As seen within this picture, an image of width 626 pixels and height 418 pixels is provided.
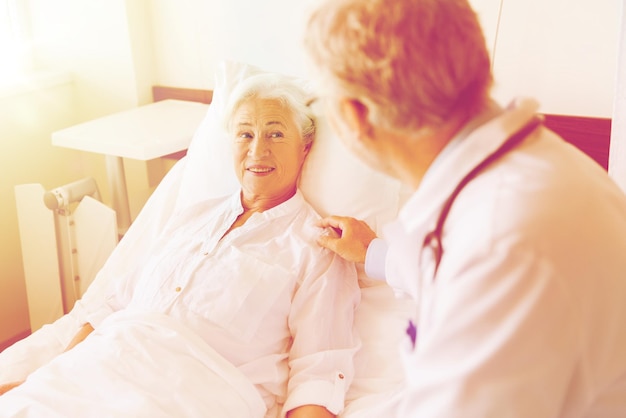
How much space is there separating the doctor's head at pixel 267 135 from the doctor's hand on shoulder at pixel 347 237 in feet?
0.53

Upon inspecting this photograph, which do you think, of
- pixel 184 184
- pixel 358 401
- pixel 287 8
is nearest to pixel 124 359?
pixel 358 401

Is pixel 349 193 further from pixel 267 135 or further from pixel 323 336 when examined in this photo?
pixel 323 336

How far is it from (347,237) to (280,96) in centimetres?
41

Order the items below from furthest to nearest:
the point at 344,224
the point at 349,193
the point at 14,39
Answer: the point at 14,39 < the point at 349,193 < the point at 344,224

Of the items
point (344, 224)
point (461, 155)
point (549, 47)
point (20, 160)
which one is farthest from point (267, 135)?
point (20, 160)

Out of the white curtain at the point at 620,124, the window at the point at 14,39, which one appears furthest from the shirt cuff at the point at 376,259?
the window at the point at 14,39

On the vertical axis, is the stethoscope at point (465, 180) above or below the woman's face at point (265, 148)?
above

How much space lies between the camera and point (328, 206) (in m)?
1.69

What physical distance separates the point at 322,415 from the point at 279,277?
328 mm

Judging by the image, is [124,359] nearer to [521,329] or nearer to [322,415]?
[322,415]

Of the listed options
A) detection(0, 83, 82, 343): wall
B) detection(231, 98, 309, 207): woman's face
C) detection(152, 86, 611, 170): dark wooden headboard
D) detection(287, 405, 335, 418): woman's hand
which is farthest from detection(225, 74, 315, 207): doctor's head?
detection(0, 83, 82, 343): wall

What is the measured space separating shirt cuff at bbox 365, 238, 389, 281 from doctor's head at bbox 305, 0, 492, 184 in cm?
71

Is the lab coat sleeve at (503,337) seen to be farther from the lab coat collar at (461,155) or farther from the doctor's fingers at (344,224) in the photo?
the doctor's fingers at (344,224)

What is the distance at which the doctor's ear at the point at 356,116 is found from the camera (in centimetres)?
81
